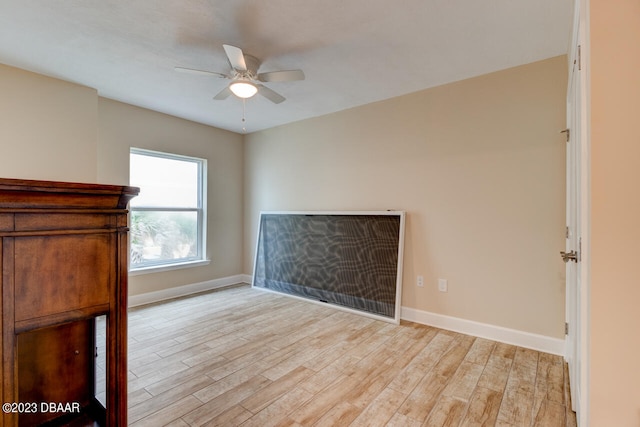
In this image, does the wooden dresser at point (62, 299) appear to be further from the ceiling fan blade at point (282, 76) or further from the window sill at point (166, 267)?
the window sill at point (166, 267)

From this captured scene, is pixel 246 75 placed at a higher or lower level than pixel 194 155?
higher

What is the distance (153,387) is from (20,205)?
1708mm

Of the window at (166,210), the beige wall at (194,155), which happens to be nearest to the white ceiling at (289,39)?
the beige wall at (194,155)

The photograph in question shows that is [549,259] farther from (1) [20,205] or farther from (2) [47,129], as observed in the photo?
(2) [47,129]

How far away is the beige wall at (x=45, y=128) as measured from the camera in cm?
269

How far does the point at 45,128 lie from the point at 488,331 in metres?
4.60

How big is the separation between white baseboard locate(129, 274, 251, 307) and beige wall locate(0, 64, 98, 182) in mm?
1528

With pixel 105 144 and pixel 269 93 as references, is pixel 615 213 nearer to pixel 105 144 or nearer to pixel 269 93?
pixel 269 93

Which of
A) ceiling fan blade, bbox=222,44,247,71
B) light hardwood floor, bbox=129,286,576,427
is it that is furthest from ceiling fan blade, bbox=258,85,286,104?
light hardwood floor, bbox=129,286,576,427

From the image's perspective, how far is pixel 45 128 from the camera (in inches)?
113

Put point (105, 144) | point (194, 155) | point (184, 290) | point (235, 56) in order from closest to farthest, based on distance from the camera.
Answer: point (235, 56)
point (105, 144)
point (184, 290)
point (194, 155)

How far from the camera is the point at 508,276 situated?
8.72ft

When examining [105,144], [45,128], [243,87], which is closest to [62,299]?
[243,87]

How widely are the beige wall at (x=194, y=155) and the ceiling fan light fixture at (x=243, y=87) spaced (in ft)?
6.61
